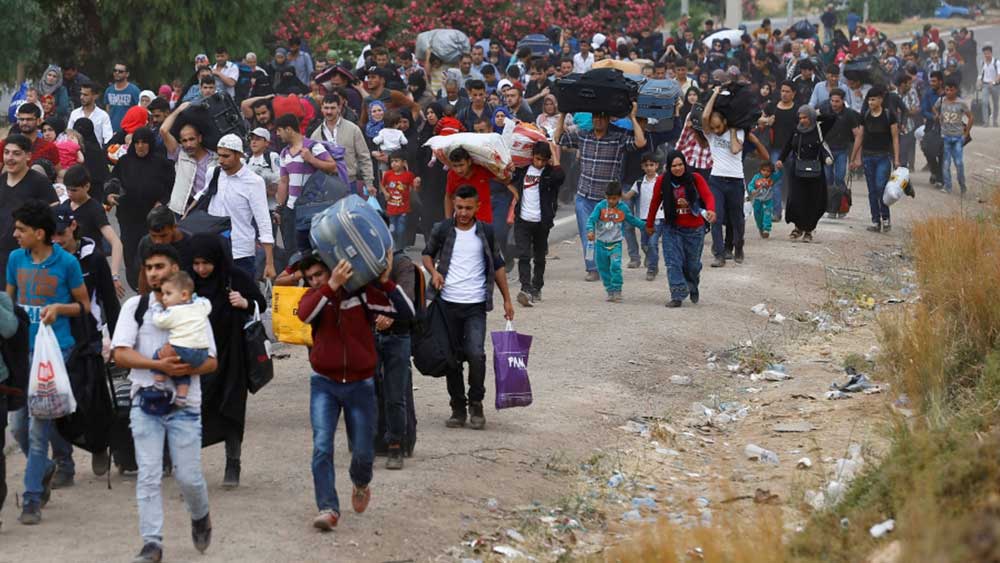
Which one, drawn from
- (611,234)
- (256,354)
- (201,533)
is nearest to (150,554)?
(201,533)

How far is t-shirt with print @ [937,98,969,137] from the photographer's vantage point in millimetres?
23500

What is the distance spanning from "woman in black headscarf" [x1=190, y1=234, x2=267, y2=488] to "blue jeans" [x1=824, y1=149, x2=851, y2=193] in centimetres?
1271

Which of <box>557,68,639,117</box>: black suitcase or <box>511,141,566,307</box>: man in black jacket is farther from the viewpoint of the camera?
<box>557,68,639,117</box>: black suitcase

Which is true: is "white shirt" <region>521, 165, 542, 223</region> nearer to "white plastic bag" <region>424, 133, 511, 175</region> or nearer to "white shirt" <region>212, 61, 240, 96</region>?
"white plastic bag" <region>424, 133, 511, 175</region>

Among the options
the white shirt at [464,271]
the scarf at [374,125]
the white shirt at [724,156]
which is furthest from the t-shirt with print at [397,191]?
the white shirt at [464,271]

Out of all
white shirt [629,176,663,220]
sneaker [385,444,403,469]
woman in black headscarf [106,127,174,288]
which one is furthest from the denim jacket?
white shirt [629,176,663,220]

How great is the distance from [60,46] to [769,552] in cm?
2367

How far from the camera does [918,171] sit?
27891mm

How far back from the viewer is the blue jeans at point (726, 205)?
55.3 feet

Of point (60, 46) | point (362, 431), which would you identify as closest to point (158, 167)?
point (362, 431)

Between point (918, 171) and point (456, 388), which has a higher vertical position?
point (456, 388)

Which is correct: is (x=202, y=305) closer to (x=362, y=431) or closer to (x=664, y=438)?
(x=362, y=431)

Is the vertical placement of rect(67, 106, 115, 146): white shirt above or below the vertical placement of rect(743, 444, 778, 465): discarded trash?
above


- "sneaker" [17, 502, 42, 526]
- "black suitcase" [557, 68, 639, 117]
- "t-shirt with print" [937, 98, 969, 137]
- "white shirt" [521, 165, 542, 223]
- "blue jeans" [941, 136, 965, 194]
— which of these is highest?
"black suitcase" [557, 68, 639, 117]
